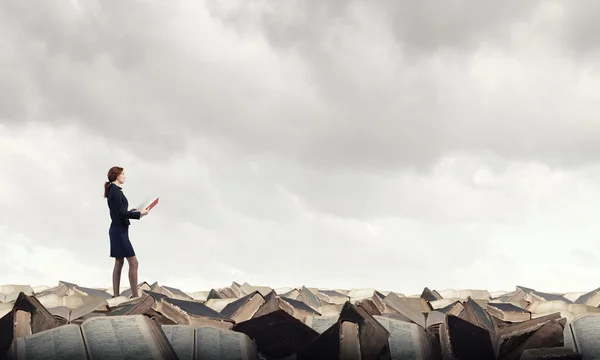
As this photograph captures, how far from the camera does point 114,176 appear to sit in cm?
625

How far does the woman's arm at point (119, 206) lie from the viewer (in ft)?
19.8

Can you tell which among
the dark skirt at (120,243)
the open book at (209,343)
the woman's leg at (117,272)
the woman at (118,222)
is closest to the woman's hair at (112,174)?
the woman at (118,222)

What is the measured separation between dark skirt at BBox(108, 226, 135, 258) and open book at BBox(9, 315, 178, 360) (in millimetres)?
3679

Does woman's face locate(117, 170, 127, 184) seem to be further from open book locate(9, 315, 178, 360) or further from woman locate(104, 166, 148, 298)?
open book locate(9, 315, 178, 360)

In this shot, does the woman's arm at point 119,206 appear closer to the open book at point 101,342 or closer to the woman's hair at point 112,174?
the woman's hair at point 112,174

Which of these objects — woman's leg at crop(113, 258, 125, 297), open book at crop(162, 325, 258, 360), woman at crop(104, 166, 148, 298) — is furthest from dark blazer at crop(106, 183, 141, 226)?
open book at crop(162, 325, 258, 360)

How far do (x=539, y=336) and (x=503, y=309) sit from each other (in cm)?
132

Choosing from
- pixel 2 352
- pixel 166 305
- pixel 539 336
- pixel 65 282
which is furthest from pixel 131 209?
pixel 539 336

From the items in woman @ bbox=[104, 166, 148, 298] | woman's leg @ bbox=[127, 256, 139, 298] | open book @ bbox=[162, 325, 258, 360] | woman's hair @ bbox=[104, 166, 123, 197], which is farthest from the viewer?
woman's hair @ bbox=[104, 166, 123, 197]

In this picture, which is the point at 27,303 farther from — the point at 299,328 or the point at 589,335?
the point at 589,335

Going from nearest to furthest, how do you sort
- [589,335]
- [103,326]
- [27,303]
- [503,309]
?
[103,326], [589,335], [27,303], [503,309]

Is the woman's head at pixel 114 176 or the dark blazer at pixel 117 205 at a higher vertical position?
the woman's head at pixel 114 176

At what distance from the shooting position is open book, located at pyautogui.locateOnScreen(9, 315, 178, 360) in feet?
7.45

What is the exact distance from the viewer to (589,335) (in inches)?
102
